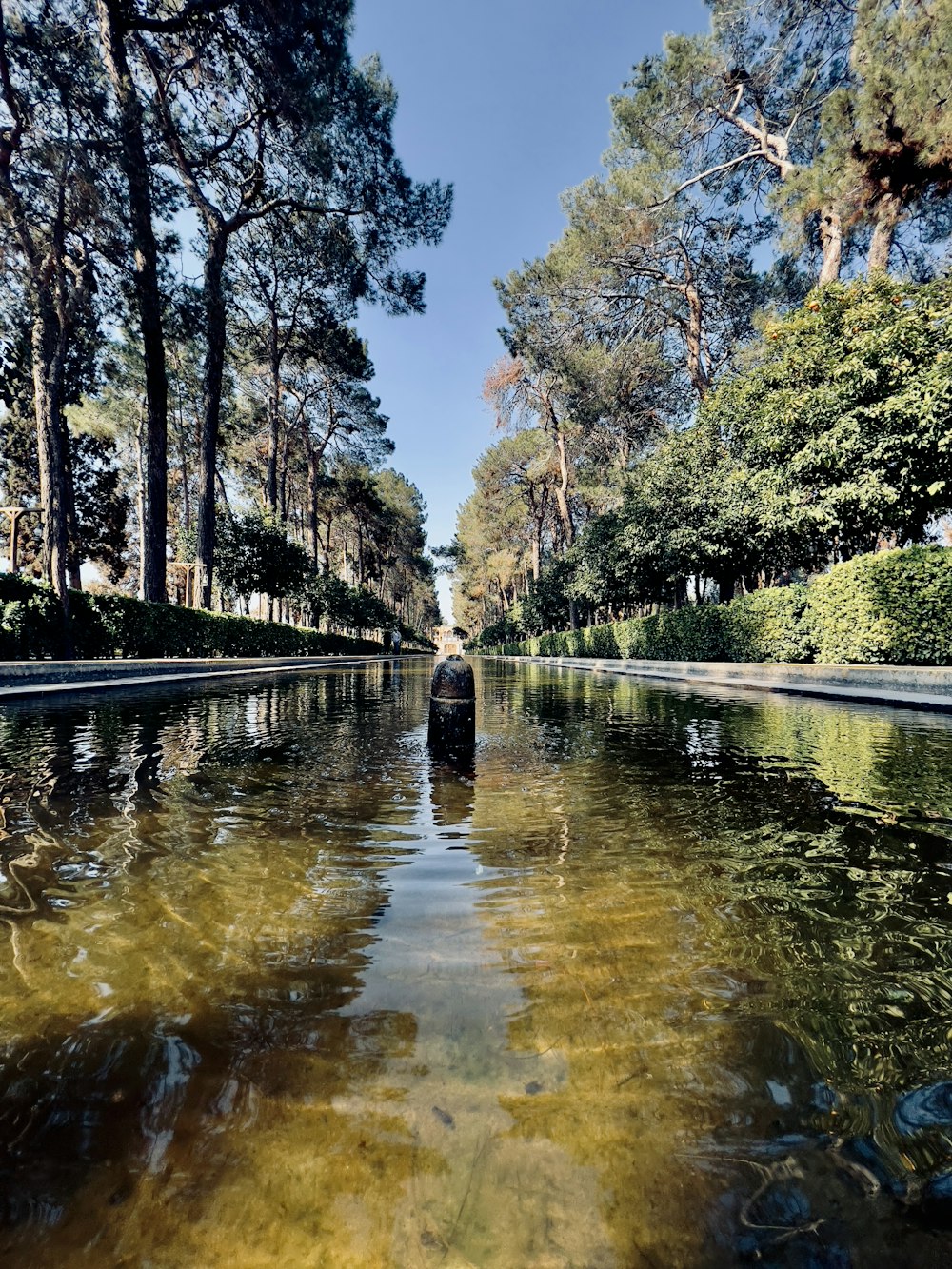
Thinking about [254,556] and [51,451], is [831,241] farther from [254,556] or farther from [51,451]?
[254,556]

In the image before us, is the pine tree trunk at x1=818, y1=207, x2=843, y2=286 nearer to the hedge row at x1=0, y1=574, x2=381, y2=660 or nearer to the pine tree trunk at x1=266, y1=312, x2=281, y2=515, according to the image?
the hedge row at x1=0, y1=574, x2=381, y2=660

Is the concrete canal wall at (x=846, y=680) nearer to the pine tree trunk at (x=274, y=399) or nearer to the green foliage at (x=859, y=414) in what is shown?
the green foliage at (x=859, y=414)

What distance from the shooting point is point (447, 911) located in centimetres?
180

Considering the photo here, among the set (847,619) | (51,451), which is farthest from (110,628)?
(847,619)

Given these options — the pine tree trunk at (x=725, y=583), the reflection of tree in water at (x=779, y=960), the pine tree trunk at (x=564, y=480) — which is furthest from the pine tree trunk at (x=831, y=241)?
the reflection of tree in water at (x=779, y=960)

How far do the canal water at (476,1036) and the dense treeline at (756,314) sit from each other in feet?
31.9

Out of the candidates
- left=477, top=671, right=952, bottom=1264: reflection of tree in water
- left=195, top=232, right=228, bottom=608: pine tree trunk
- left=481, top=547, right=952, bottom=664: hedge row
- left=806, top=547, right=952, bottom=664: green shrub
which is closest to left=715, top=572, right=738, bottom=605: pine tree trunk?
left=481, top=547, right=952, bottom=664: hedge row

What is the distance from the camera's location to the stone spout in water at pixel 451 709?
452 centimetres

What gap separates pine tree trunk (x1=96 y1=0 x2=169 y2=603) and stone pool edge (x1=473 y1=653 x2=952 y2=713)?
13.9 meters

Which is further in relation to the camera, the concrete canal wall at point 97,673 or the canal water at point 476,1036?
the concrete canal wall at point 97,673

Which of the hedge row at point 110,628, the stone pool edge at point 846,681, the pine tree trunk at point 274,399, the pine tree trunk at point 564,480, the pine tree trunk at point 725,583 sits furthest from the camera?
the pine tree trunk at point 564,480

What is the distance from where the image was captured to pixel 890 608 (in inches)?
361

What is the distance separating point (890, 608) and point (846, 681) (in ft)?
4.95

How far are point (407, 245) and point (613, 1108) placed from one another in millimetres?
24009
